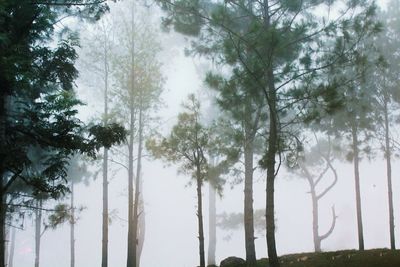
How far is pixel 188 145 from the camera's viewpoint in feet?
50.7

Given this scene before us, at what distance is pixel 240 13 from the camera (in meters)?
14.9

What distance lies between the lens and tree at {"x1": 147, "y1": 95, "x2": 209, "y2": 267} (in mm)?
15352

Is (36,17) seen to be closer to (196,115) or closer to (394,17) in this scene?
(196,115)

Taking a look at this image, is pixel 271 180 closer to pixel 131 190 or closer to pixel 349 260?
pixel 349 260

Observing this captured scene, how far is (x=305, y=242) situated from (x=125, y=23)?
6055 centimetres

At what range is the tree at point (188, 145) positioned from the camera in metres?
15.4

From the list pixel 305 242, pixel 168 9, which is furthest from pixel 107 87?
pixel 305 242

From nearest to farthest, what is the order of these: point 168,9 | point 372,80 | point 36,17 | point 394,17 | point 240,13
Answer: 1. point 36,17
2. point 168,9
3. point 240,13
4. point 372,80
5. point 394,17

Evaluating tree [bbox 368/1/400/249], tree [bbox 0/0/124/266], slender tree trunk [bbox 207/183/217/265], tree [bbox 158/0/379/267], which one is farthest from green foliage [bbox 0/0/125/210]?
slender tree trunk [bbox 207/183/217/265]

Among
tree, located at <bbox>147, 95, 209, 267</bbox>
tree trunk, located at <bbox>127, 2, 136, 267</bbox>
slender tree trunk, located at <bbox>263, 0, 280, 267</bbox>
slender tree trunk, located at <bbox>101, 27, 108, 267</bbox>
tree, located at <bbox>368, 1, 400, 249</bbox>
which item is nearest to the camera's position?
slender tree trunk, located at <bbox>263, 0, 280, 267</bbox>

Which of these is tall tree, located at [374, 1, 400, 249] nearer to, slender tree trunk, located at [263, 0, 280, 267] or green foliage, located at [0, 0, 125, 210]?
slender tree trunk, located at [263, 0, 280, 267]

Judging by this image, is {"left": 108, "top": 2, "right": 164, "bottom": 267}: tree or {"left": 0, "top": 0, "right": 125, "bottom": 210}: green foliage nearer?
{"left": 0, "top": 0, "right": 125, "bottom": 210}: green foliage

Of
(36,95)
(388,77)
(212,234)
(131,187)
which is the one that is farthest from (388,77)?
(36,95)

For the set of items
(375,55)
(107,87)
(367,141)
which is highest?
(375,55)
